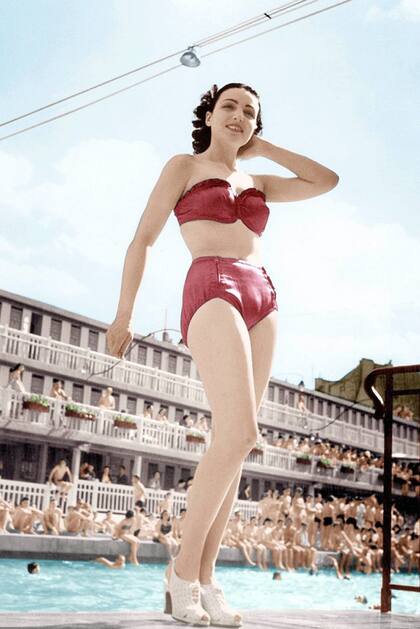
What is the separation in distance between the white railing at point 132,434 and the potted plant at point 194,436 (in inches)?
3.3

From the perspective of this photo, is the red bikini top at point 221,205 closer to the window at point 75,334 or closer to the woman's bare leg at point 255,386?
the woman's bare leg at point 255,386

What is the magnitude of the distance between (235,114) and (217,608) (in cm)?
156

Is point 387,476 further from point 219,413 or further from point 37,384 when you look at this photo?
point 37,384

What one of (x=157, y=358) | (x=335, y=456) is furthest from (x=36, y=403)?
(x=335, y=456)

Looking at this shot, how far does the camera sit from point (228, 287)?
2289 mm

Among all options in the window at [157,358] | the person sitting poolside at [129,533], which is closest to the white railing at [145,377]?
the window at [157,358]

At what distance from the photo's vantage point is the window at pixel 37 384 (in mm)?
23859

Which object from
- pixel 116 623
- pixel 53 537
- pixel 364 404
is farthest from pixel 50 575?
pixel 364 404

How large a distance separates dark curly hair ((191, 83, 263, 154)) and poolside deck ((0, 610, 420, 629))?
1.59 metres

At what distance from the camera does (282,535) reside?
59.6 feet

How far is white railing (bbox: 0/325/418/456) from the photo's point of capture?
22469mm

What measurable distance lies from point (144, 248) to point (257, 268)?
1.19ft

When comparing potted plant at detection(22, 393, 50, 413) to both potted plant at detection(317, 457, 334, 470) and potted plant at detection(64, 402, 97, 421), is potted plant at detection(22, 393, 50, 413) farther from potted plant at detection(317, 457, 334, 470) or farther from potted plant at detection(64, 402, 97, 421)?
potted plant at detection(317, 457, 334, 470)

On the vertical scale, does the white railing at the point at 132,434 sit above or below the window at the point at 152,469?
above
